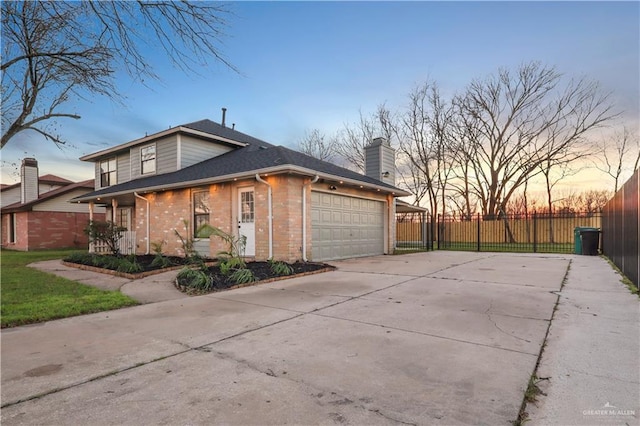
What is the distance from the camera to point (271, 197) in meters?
10.3

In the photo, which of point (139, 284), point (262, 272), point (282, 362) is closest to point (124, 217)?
point (139, 284)

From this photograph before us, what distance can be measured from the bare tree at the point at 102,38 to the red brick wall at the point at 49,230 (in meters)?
19.1

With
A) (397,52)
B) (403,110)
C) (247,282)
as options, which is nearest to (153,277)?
(247,282)

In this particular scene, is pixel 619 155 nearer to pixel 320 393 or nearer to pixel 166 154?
pixel 166 154

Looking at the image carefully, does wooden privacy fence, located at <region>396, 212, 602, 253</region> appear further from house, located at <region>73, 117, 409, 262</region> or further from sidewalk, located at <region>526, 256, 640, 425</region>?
sidewalk, located at <region>526, 256, 640, 425</region>

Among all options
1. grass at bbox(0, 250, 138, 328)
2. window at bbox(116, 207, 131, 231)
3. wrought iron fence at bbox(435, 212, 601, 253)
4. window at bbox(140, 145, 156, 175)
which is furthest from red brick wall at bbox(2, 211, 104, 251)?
wrought iron fence at bbox(435, 212, 601, 253)

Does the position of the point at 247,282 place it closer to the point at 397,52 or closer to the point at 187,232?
the point at 187,232

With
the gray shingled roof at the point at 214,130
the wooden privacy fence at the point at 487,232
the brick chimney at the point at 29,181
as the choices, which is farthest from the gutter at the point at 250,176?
the brick chimney at the point at 29,181

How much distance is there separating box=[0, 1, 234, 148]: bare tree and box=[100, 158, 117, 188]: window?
46.0ft

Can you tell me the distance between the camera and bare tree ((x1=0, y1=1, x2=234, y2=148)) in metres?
4.02

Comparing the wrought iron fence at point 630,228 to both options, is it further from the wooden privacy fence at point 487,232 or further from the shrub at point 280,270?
the wooden privacy fence at point 487,232

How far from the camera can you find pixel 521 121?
80.6 ft

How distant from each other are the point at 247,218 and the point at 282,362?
8268mm

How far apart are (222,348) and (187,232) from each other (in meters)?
9.33
